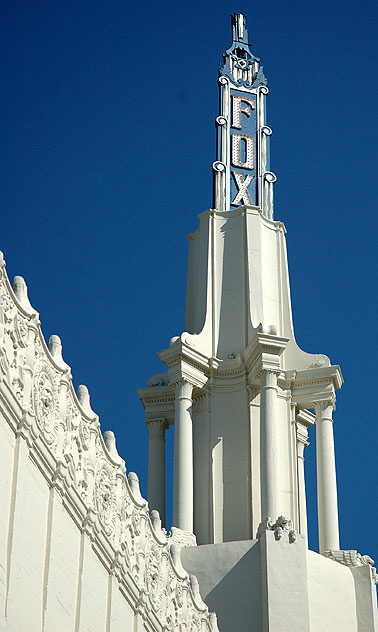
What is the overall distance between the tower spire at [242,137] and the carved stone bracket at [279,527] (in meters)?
11.3

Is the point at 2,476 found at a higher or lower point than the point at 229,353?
lower

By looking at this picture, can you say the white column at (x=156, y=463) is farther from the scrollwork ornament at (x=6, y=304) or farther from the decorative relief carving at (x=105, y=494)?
the scrollwork ornament at (x=6, y=304)

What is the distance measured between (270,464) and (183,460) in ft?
8.17

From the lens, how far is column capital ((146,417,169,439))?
3656 cm

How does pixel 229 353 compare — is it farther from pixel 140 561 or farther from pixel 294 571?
pixel 140 561

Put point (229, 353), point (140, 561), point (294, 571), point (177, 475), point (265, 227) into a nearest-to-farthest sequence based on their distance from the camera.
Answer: point (140, 561) → point (294, 571) → point (177, 475) → point (229, 353) → point (265, 227)

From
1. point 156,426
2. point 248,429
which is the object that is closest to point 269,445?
point 248,429

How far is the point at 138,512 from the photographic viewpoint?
2367 centimetres

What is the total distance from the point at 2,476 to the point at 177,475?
16.2 metres

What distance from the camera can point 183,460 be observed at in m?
33.6

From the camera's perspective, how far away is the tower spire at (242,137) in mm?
39688

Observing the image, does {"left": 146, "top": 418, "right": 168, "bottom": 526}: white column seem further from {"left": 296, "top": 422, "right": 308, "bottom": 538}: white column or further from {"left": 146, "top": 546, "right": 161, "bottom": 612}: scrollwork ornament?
{"left": 146, "top": 546, "right": 161, "bottom": 612}: scrollwork ornament

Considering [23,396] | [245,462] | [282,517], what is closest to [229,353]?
[245,462]

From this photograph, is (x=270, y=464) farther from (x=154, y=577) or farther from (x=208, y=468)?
(x=154, y=577)
